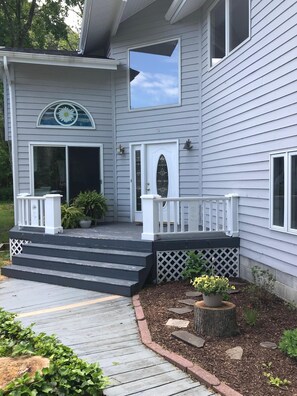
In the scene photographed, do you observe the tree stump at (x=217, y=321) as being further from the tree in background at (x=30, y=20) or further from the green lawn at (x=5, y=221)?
the tree in background at (x=30, y=20)

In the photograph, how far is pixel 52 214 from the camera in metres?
7.13

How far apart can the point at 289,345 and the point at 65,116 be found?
7.39 m

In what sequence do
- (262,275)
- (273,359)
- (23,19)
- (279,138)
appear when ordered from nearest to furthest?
(273,359) < (279,138) < (262,275) < (23,19)

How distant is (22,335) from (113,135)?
7196mm

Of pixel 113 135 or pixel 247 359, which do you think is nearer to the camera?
pixel 247 359

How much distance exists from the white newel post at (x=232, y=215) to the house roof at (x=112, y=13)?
3.94 m

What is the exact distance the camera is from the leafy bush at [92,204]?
28.6 feet

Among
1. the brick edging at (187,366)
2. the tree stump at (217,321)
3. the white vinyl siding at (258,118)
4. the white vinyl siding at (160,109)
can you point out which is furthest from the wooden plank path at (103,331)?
the white vinyl siding at (160,109)

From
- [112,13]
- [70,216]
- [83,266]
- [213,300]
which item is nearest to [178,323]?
[213,300]

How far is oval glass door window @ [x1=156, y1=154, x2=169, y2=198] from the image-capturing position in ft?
28.9

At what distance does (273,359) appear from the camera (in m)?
3.31

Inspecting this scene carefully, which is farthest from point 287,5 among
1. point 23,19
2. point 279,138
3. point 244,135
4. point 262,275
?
point 23,19

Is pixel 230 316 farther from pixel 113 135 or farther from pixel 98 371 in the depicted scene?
pixel 113 135

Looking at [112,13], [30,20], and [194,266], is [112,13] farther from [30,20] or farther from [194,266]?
[30,20]
